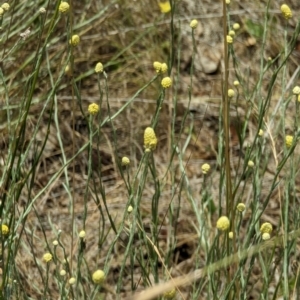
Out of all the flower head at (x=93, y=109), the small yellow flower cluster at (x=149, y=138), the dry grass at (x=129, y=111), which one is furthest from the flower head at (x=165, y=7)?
the small yellow flower cluster at (x=149, y=138)

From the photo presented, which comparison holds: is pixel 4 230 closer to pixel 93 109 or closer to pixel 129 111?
pixel 93 109

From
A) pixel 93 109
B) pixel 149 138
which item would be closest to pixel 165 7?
pixel 93 109

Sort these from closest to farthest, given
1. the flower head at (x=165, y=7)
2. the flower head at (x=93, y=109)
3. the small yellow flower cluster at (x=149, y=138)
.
Answer: the small yellow flower cluster at (x=149, y=138), the flower head at (x=93, y=109), the flower head at (x=165, y=7)

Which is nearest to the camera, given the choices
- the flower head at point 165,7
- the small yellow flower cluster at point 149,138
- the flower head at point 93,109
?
the small yellow flower cluster at point 149,138

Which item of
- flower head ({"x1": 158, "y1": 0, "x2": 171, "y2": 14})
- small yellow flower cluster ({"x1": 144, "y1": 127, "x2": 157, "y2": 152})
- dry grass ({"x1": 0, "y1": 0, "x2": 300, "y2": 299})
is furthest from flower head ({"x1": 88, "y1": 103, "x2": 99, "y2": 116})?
flower head ({"x1": 158, "y1": 0, "x2": 171, "y2": 14})

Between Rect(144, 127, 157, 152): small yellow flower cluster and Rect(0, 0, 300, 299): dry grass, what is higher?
Rect(144, 127, 157, 152): small yellow flower cluster

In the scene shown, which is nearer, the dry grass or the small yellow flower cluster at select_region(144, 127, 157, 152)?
the small yellow flower cluster at select_region(144, 127, 157, 152)

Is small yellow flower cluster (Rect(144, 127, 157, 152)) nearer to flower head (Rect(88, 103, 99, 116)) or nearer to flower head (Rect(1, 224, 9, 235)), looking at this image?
flower head (Rect(88, 103, 99, 116))

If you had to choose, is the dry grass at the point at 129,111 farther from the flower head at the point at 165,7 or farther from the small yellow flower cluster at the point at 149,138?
the small yellow flower cluster at the point at 149,138

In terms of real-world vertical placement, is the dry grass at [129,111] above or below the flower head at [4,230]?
below

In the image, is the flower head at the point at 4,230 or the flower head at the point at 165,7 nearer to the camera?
the flower head at the point at 4,230

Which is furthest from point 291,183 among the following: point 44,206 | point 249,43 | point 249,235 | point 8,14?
point 249,43
